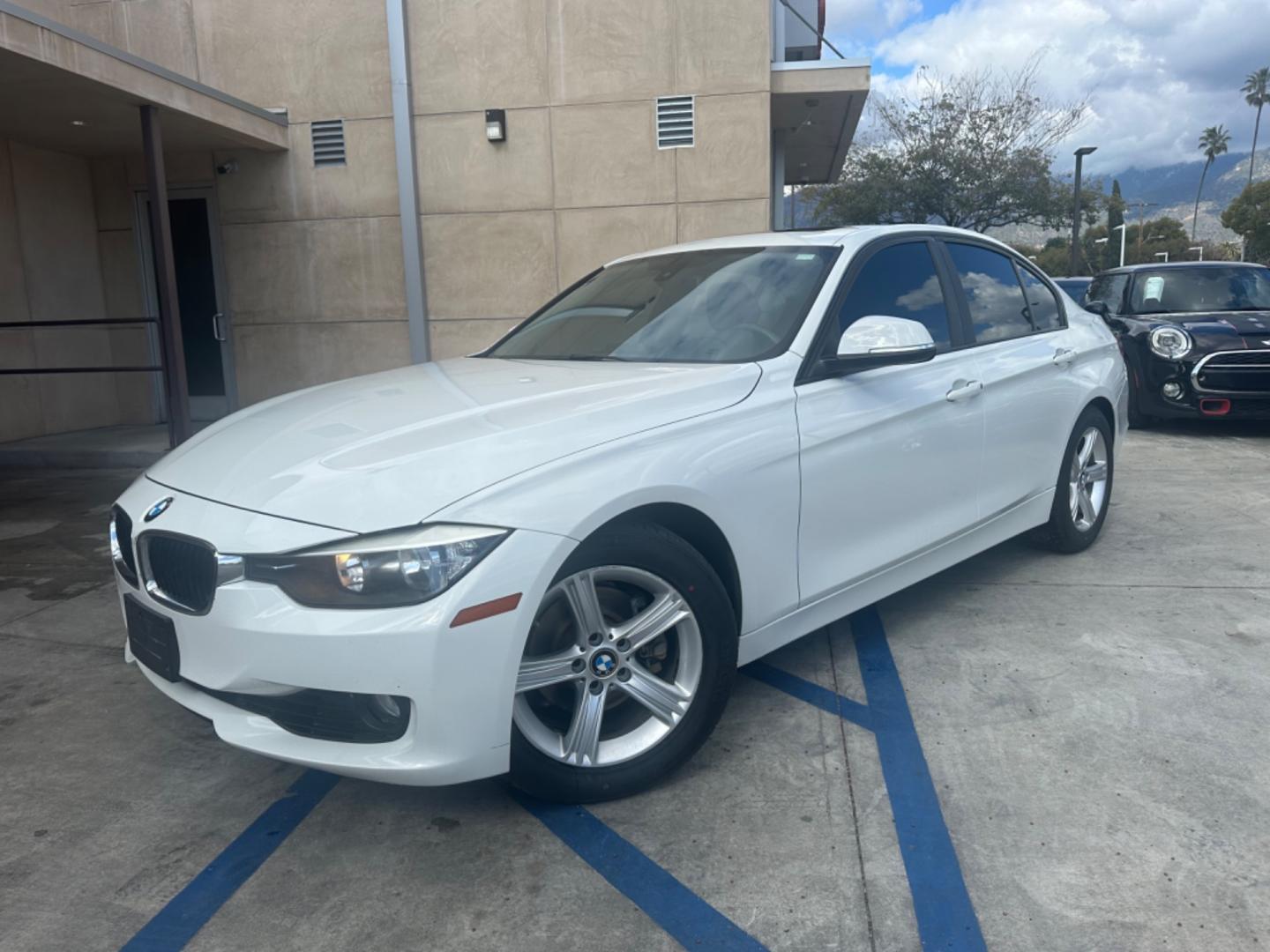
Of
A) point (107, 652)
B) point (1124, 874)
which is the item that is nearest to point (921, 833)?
point (1124, 874)

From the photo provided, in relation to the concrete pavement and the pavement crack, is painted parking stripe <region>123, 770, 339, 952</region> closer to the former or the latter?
the concrete pavement

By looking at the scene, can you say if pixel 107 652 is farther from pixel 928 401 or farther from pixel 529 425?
pixel 928 401

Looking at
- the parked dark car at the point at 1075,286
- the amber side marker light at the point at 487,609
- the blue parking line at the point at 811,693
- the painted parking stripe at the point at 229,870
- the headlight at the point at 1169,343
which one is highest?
the parked dark car at the point at 1075,286

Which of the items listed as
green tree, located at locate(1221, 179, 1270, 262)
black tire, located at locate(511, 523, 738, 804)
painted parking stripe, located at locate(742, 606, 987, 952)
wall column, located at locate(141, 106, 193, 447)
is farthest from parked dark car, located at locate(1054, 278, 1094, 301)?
green tree, located at locate(1221, 179, 1270, 262)

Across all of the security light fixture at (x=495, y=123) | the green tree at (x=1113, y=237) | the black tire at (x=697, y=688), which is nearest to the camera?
the black tire at (x=697, y=688)

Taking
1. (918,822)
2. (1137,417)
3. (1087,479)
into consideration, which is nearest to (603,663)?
(918,822)

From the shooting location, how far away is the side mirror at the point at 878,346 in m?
3.41

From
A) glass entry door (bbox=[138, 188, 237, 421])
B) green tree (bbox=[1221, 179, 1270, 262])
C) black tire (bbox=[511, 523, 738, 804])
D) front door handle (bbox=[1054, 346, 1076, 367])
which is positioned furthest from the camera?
green tree (bbox=[1221, 179, 1270, 262])

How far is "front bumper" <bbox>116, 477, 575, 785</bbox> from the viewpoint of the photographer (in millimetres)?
2387

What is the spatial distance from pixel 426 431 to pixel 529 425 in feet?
0.97

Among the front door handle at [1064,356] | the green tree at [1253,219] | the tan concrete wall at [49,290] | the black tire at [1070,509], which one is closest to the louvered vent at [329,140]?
the tan concrete wall at [49,290]

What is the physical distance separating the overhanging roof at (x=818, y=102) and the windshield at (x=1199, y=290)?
3.49 meters

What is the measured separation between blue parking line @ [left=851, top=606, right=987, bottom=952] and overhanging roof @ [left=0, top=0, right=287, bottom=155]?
21.6 feet

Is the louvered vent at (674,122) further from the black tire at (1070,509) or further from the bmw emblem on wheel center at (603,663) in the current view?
the bmw emblem on wheel center at (603,663)
